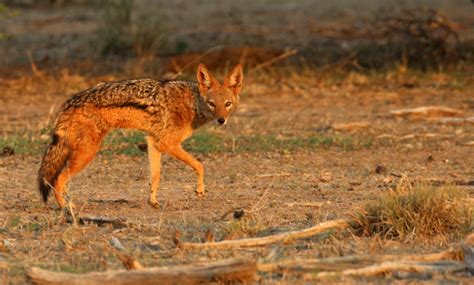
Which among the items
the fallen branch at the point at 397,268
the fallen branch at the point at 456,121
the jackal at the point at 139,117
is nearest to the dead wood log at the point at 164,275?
the fallen branch at the point at 397,268

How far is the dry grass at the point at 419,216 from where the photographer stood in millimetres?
6902

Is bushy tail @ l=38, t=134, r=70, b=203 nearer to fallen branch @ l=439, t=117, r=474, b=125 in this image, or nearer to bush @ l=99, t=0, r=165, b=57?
fallen branch @ l=439, t=117, r=474, b=125

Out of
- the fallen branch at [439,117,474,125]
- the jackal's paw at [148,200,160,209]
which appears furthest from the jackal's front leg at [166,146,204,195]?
the fallen branch at [439,117,474,125]

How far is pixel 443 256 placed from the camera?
6.12 metres

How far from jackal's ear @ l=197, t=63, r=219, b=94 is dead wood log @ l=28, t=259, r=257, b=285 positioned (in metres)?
3.51

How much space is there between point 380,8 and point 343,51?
6.65 meters

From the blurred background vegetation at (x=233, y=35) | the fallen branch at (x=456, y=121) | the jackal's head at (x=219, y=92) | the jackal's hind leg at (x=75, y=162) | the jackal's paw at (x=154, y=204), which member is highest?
the jackal's head at (x=219, y=92)

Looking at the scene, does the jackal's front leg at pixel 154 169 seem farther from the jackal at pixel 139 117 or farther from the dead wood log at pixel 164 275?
the dead wood log at pixel 164 275

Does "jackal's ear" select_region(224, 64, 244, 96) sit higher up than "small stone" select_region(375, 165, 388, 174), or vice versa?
"jackal's ear" select_region(224, 64, 244, 96)

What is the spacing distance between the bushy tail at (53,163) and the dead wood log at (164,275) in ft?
8.14

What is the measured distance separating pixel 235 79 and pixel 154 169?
3.69 feet

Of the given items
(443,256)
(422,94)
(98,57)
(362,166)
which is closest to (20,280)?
(443,256)

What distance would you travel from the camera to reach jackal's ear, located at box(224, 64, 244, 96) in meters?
9.16

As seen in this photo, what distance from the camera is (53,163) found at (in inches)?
314
